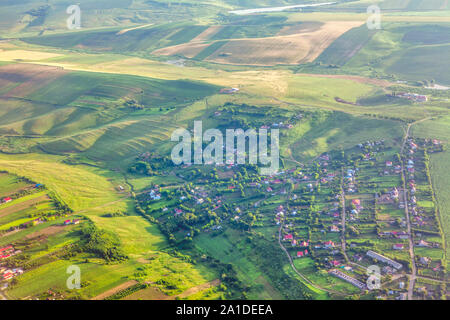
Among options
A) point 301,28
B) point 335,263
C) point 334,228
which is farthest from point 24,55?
point 335,263

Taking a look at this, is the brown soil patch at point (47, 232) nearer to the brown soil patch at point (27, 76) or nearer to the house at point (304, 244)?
the house at point (304, 244)

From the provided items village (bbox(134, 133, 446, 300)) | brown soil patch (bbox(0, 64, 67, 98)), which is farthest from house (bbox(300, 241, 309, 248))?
brown soil patch (bbox(0, 64, 67, 98))

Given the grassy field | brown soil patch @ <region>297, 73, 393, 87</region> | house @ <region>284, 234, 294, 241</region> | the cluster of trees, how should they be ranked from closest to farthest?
the cluster of trees, the grassy field, house @ <region>284, 234, 294, 241</region>, brown soil patch @ <region>297, 73, 393, 87</region>

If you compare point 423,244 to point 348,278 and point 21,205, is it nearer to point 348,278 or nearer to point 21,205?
point 348,278

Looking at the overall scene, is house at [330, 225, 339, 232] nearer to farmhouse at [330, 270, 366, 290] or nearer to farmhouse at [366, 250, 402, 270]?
farmhouse at [366, 250, 402, 270]

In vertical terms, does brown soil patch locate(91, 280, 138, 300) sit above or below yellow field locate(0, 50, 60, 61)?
below

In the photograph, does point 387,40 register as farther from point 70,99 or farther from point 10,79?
point 10,79

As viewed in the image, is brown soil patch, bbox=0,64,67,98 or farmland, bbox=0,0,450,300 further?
brown soil patch, bbox=0,64,67,98

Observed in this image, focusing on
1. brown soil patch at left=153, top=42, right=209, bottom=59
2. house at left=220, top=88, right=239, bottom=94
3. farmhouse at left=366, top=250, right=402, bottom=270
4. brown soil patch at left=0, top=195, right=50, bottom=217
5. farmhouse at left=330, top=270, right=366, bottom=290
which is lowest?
farmhouse at left=330, top=270, right=366, bottom=290

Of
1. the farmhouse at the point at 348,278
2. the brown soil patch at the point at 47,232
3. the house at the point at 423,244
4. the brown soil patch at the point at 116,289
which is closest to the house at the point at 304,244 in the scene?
the farmhouse at the point at 348,278
